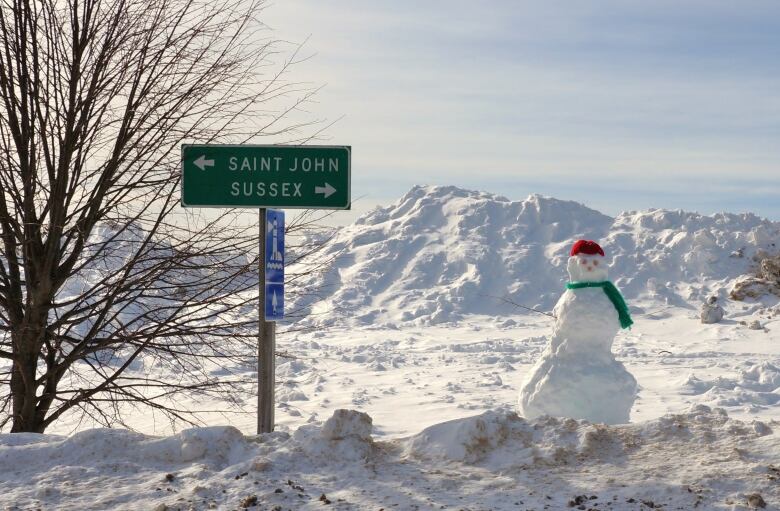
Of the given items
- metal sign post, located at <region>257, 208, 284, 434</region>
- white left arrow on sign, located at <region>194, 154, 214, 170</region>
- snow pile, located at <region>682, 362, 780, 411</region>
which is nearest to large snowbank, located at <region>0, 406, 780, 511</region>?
metal sign post, located at <region>257, 208, 284, 434</region>

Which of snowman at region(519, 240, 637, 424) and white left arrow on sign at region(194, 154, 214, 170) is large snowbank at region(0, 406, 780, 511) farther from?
snowman at region(519, 240, 637, 424)

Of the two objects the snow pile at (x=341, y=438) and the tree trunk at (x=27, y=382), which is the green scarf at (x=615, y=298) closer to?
the snow pile at (x=341, y=438)

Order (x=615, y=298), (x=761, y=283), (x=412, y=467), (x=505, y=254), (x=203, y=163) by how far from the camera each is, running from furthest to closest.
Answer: (x=505, y=254) < (x=761, y=283) < (x=615, y=298) < (x=203, y=163) < (x=412, y=467)

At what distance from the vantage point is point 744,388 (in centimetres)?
1462

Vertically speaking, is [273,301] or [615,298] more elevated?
[273,301]

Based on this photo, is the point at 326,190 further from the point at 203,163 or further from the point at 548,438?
the point at 548,438

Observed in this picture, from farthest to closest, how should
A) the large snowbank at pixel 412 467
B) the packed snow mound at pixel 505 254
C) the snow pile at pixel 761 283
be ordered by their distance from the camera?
the packed snow mound at pixel 505 254
the snow pile at pixel 761 283
the large snowbank at pixel 412 467

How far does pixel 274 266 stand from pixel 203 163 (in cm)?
84

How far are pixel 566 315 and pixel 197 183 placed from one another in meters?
3.61

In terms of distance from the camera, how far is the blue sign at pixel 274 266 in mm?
5219

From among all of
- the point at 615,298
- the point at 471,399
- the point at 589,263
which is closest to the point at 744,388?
the point at 471,399

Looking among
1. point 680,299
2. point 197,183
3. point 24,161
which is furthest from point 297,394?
point 680,299

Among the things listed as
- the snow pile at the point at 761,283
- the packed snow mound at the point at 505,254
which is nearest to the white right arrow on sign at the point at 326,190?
the packed snow mound at the point at 505,254

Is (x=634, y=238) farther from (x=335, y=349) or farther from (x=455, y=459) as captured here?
(x=455, y=459)
